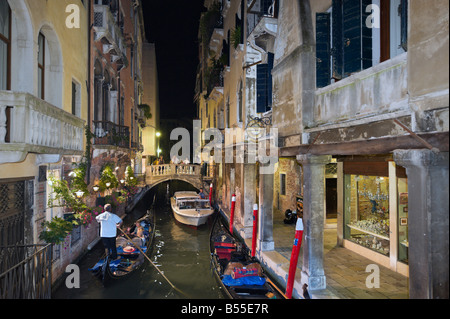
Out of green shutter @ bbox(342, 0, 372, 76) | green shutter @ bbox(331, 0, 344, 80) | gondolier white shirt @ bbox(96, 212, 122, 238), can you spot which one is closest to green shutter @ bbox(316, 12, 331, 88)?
green shutter @ bbox(331, 0, 344, 80)

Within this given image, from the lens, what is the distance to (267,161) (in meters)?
8.01

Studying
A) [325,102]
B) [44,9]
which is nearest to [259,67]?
[325,102]

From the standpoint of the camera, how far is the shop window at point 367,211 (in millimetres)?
7469

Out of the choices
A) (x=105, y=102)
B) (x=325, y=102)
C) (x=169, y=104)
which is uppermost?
(x=169, y=104)

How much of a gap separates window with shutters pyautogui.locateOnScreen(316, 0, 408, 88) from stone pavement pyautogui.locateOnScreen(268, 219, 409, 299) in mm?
3977

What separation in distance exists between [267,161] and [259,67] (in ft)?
8.82

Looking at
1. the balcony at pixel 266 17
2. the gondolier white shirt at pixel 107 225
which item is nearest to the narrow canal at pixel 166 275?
the gondolier white shirt at pixel 107 225

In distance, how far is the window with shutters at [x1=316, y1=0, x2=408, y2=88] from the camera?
4137mm

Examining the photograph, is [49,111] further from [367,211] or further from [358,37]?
[367,211]

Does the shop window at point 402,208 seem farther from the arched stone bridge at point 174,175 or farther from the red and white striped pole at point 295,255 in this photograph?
the arched stone bridge at point 174,175

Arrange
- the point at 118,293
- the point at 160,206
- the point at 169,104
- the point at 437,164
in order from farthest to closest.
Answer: the point at 169,104
the point at 160,206
the point at 118,293
the point at 437,164

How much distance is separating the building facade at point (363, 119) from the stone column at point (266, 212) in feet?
0.10

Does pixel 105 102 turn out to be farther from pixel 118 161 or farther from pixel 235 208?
pixel 235 208

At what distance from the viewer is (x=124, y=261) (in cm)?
823
